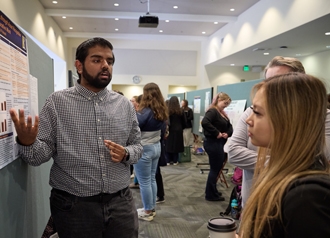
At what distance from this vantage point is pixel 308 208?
A: 0.59 meters

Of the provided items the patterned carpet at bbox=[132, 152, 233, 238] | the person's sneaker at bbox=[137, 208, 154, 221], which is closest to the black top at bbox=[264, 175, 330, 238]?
the patterned carpet at bbox=[132, 152, 233, 238]

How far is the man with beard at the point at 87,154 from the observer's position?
4.17 ft

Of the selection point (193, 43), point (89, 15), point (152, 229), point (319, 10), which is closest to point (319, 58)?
point (319, 10)

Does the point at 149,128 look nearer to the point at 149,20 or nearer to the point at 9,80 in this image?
the point at 9,80

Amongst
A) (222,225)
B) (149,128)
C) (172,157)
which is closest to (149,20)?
(172,157)

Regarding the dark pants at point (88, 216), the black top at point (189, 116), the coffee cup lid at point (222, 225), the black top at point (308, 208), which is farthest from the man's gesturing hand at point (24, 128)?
the black top at point (189, 116)

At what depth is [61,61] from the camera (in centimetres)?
975

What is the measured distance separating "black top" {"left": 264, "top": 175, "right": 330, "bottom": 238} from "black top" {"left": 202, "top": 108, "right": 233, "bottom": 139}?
115 inches

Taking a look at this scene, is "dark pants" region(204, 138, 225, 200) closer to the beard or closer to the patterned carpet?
the patterned carpet

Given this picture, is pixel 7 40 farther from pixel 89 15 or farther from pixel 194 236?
pixel 89 15

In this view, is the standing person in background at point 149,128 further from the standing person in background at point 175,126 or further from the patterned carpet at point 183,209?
the standing person in background at point 175,126

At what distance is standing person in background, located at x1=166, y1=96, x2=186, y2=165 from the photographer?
5559 millimetres

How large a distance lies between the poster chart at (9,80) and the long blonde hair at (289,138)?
927 mm

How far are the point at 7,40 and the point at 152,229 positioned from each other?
2.43 m
